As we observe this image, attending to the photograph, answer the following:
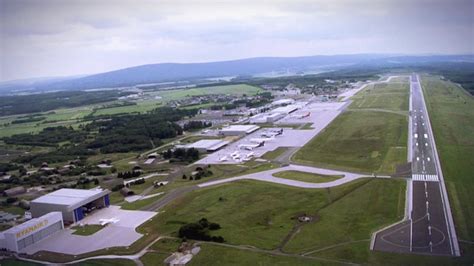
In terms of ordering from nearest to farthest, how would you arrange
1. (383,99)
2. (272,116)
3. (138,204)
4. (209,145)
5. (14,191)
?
(138,204) → (14,191) → (209,145) → (272,116) → (383,99)

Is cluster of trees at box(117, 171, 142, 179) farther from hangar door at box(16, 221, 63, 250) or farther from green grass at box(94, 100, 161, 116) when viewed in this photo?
green grass at box(94, 100, 161, 116)

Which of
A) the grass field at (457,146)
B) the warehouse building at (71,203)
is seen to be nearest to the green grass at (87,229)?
the warehouse building at (71,203)

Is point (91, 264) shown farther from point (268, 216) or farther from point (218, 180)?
point (218, 180)

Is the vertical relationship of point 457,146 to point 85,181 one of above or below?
below

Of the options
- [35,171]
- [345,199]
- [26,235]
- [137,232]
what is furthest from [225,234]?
[35,171]

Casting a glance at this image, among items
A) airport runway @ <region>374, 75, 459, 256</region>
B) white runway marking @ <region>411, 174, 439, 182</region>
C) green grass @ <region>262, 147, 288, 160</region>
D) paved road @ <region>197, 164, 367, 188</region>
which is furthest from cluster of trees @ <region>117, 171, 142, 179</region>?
white runway marking @ <region>411, 174, 439, 182</region>

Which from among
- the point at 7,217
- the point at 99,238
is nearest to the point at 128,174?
the point at 7,217

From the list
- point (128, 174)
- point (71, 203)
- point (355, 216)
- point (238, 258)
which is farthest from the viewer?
point (128, 174)

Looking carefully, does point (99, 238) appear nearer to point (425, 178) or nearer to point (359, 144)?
point (425, 178)
